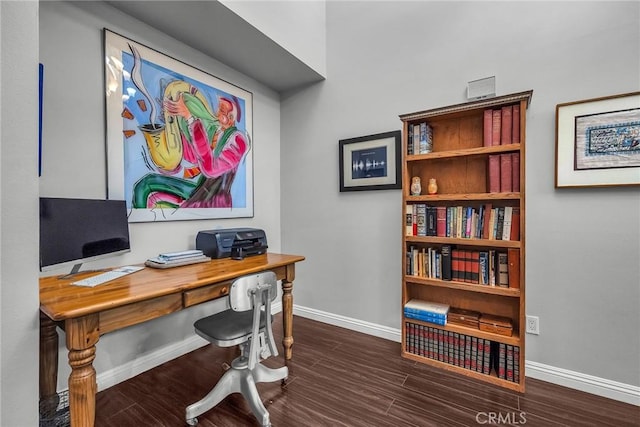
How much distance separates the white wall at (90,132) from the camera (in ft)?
5.14

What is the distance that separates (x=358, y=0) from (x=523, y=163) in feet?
6.74

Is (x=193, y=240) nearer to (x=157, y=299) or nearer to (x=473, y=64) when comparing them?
(x=157, y=299)

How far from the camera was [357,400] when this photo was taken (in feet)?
5.42

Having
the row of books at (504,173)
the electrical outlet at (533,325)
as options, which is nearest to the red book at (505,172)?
the row of books at (504,173)

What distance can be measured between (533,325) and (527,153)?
1169 millimetres

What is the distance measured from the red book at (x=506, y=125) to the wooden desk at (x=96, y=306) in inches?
68.2

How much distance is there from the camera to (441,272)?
79.8 inches

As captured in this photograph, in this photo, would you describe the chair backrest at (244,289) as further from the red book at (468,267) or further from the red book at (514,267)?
the red book at (514,267)

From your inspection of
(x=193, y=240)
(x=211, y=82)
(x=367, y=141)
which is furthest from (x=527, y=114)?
(x=193, y=240)

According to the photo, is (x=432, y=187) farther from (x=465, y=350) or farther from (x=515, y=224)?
(x=465, y=350)

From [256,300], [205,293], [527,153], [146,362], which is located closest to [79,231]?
[205,293]

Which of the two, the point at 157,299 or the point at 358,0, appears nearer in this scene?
the point at 157,299
